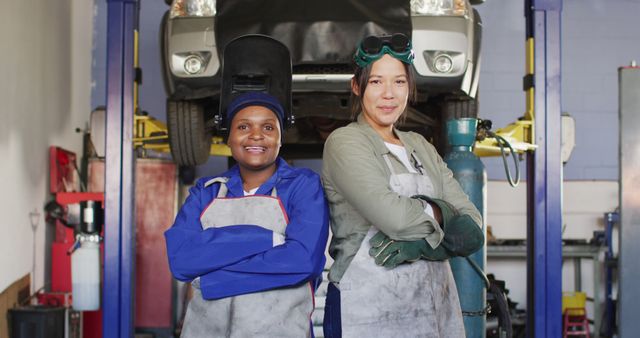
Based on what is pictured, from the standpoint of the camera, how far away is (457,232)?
1878mm

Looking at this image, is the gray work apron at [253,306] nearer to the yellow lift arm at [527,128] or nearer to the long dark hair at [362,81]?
the long dark hair at [362,81]

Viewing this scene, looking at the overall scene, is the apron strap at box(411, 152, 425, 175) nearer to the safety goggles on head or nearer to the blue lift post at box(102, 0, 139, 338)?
the safety goggles on head

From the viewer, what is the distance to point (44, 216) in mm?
5012

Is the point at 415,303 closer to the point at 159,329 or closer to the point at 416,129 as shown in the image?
the point at 416,129

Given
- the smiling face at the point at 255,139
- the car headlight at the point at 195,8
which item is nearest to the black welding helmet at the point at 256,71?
the smiling face at the point at 255,139

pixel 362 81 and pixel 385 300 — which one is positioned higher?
pixel 362 81

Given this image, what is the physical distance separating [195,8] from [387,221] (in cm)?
221

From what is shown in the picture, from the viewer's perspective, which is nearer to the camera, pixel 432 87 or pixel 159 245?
pixel 432 87

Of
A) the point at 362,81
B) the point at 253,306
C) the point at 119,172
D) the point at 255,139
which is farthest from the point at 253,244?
the point at 119,172

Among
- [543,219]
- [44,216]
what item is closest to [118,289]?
[44,216]

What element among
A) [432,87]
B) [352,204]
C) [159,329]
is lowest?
[159,329]

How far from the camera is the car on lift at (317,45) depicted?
348 cm

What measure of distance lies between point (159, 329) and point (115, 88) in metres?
2.59

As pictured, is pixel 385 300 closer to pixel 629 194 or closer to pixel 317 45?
pixel 317 45
